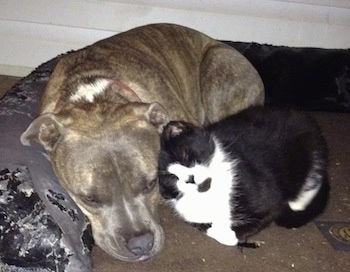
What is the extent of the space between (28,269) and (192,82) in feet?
5.80

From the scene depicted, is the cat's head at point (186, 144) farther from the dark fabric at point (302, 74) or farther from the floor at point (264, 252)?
the dark fabric at point (302, 74)

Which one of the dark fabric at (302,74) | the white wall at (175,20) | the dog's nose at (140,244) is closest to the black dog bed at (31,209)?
the dog's nose at (140,244)

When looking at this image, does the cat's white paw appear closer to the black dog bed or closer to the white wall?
the black dog bed

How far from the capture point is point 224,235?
3.07 m

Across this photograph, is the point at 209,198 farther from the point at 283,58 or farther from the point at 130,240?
the point at 283,58

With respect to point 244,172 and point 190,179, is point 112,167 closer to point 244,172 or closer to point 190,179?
point 190,179

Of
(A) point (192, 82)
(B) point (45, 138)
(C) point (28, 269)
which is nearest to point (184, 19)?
(A) point (192, 82)

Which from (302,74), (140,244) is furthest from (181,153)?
(302,74)

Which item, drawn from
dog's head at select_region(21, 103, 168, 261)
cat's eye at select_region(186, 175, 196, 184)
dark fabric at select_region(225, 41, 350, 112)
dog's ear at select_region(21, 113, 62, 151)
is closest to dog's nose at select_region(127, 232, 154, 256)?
dog's head at select_region(21, 103, 168, 261)

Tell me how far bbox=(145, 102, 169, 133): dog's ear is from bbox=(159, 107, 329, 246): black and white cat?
130mm

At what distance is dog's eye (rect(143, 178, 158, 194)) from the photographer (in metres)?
2.94

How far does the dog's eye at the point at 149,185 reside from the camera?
2939mm

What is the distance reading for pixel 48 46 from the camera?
5469 millimetres

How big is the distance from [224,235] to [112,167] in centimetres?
66
